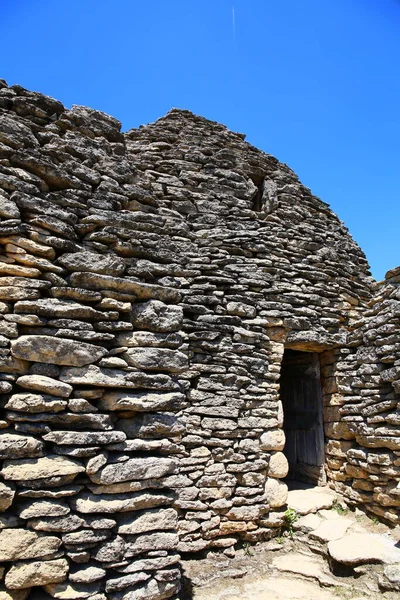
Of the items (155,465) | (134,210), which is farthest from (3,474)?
(134,210)

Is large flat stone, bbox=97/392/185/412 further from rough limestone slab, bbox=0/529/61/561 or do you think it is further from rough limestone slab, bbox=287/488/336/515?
rough limestone slab, bbox=287/488/336/515

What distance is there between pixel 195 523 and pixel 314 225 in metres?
5.18

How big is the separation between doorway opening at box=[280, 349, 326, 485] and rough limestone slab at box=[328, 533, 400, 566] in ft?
5.43

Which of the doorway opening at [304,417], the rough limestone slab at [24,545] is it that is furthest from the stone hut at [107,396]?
the doorway opening at [304,417]

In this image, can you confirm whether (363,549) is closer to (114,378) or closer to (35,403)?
(114,378)

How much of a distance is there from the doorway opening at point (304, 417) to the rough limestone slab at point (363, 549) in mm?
1655

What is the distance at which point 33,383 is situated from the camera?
7.30 feet

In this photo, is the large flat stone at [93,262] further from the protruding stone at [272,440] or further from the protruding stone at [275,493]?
the protruding stone at [275,493]

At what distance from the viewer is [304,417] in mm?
7293

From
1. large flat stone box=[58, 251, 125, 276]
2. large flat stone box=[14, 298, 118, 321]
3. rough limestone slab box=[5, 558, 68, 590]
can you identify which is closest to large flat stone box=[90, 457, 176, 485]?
rough limestone slab box=[5, 558, 68, 590]

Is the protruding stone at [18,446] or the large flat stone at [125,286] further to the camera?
the large flat stone at [125,286]

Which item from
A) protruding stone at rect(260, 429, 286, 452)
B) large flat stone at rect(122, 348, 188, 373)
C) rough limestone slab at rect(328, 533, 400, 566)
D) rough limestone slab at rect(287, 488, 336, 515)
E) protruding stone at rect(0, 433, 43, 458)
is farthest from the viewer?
rough limestone slab at rect(287, 488, 336, 515)

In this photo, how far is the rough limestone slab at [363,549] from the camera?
4.38m

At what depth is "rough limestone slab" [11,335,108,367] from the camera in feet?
7.40
